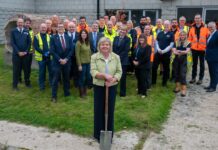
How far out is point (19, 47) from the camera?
7910 mm

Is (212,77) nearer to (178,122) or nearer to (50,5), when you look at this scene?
(178,122)

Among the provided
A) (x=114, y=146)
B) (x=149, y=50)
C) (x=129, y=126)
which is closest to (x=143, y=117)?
(x=129, y=126)

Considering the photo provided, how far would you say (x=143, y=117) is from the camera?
6.12m

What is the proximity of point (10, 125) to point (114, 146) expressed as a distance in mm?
2223

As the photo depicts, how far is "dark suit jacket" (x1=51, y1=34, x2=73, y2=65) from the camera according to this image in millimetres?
6941

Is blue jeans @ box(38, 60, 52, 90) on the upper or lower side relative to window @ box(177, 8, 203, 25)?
lower

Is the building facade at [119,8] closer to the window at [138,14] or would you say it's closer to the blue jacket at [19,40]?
the window at [138,14]

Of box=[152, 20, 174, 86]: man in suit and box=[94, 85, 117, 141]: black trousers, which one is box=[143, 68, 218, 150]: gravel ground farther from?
box=[152, 20, 174, 86]: man in suit

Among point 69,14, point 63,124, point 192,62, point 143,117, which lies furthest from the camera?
point 69,14

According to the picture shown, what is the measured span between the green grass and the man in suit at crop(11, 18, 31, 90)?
2.10 ft

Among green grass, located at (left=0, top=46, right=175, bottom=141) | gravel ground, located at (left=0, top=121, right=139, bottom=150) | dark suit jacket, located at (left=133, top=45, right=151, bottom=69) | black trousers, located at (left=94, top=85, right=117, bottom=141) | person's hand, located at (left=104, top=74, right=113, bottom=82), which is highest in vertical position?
dark suit jacket, located at (left=133, top=45, right=151, bottom=69)

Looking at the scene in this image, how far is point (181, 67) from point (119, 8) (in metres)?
10.9

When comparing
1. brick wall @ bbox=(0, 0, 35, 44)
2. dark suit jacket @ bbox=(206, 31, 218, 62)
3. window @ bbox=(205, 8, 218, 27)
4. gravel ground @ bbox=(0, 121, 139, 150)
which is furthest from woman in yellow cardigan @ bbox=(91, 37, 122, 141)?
brick wall @ bbox=(0, 0, 35, 44)

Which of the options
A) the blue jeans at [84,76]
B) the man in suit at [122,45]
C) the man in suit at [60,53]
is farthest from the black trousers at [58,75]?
the man in suit at [122,45]
